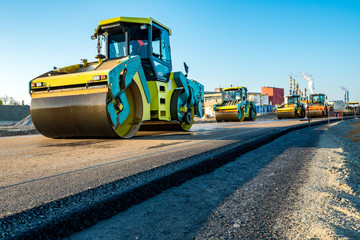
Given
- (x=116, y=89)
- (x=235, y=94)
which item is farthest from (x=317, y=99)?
(x=116, y=89)

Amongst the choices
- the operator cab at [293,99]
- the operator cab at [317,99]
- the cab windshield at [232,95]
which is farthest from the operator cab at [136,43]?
the operator cab at [317,99]

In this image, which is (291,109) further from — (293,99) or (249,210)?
(249,210)

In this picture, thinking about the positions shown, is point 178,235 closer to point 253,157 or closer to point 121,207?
point 121,207

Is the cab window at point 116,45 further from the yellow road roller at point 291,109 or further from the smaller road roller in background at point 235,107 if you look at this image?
the yellow road roller at point 291,109

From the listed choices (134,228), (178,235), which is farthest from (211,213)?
(134,228)

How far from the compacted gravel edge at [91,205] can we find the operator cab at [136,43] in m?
4.43

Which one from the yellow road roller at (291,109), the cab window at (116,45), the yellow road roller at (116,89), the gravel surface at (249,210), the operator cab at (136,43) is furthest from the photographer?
the yellow road roller at (291,109)

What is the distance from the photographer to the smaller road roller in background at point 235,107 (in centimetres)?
1930

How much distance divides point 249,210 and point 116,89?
4.04 metres

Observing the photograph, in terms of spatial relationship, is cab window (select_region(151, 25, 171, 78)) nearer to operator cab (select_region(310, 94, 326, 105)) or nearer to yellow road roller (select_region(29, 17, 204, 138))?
yellow road roller (select_region(29, 17, 204, 138))

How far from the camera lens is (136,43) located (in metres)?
6.86

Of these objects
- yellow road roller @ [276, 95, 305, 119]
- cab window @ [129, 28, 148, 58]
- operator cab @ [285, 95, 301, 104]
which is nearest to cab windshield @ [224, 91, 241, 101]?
yellow road roller @ [276, 95, 305, 119]

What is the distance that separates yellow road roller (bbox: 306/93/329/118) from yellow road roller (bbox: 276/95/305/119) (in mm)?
815

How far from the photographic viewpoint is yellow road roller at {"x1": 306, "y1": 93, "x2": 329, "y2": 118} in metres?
24.5
